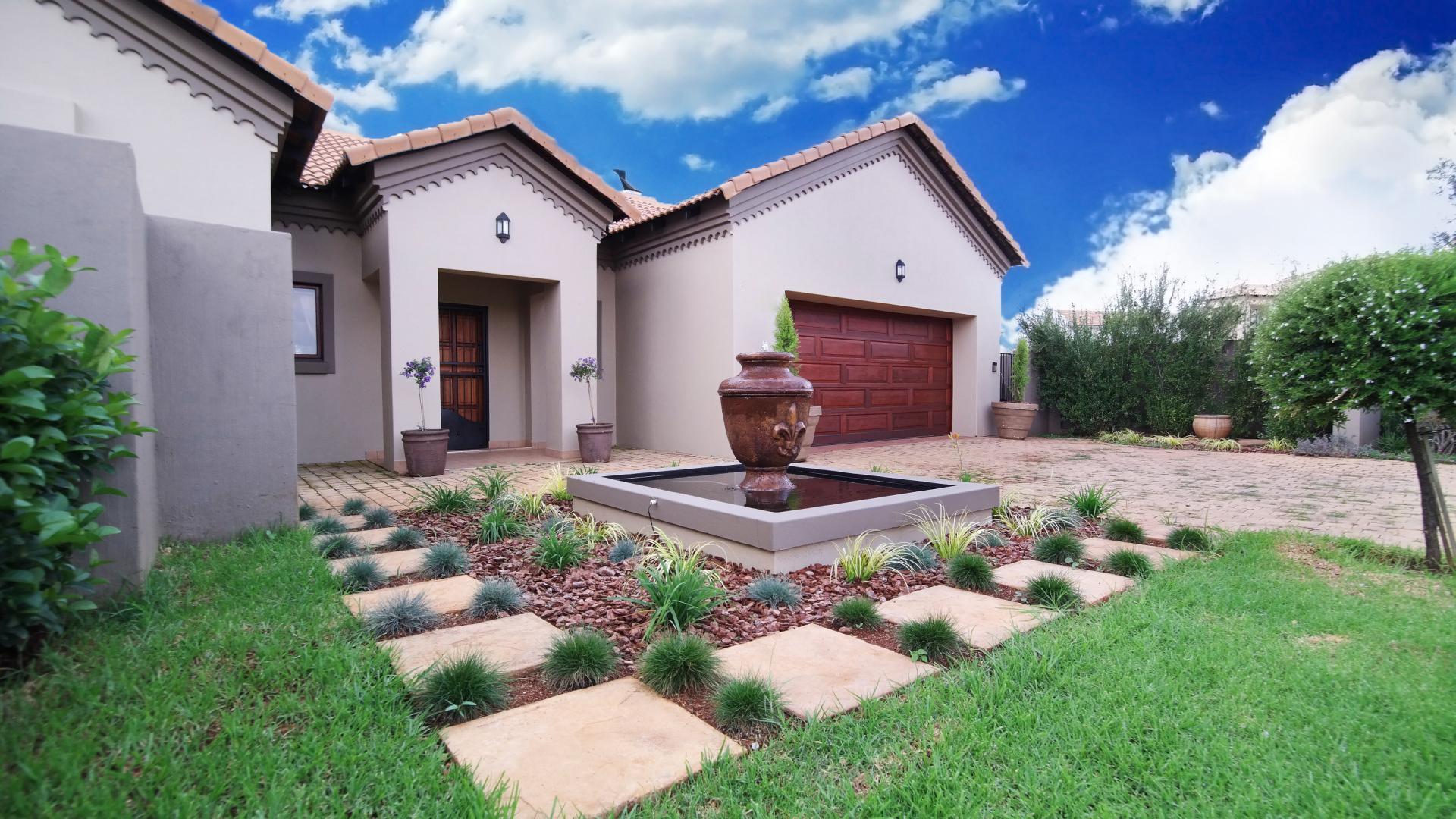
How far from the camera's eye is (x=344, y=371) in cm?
859

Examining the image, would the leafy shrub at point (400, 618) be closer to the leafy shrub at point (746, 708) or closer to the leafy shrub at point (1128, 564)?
the leafy shrub at point (746, 708)

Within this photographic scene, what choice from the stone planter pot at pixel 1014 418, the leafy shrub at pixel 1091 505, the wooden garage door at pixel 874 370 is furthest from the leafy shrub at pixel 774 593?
the stone planter pot at pixel 1014 418

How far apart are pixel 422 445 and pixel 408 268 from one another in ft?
6.92

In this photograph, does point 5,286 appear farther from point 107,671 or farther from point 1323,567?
point 1323,567

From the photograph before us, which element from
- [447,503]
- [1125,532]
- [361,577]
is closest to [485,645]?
[361,577]

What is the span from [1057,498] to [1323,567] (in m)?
2.34

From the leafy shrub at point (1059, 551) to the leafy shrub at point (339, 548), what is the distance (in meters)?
4.09

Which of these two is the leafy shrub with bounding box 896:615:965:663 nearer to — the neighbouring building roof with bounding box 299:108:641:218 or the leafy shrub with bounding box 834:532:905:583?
the leafy shrub with bounding box 834:532:905:583

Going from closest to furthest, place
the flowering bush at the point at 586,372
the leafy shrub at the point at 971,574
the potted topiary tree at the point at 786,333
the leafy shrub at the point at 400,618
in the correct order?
the leafy shrub at the point at 400,618, the leafy shrub at the point at 971,574, the flowering bush at the point at 586,372, the potted topiary tree at the point at 786,333

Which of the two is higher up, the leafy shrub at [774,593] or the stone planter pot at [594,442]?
the stone planter pot at [594,442]

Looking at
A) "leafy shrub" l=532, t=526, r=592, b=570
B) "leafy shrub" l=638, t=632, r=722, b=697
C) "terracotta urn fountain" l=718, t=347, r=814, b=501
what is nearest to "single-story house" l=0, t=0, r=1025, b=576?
"leafy shrub" l=532, t=526, r=592, b=570

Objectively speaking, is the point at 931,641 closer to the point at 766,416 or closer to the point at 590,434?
the point at 766,416

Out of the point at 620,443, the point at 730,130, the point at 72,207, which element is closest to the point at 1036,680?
the point at 72,207

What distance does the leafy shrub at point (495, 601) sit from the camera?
2953 millimetres
